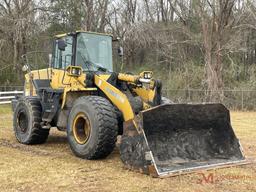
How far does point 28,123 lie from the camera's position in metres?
9.37

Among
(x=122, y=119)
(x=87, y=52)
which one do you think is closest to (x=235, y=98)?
(x=87, y=52)

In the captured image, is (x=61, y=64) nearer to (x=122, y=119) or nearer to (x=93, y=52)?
(x=93, y=52)

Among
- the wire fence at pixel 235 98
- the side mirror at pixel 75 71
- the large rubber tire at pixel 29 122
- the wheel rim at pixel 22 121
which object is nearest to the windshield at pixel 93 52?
the side mirror at pixel 75 71

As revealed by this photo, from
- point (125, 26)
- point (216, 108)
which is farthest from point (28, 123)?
point (125, 26)

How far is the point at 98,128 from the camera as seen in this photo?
7.14m

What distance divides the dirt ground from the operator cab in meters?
1.93

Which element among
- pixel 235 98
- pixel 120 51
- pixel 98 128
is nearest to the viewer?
pixel 98 128

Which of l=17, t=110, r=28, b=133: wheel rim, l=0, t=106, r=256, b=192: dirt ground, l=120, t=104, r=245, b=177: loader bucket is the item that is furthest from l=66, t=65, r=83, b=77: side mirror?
l=120, t=104, r=245, b=177: loader bucket

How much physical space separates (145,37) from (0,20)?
10374mm

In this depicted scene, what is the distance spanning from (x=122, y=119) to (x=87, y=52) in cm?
200

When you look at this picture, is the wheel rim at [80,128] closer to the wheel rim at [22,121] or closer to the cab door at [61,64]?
the cab door at [61,64]

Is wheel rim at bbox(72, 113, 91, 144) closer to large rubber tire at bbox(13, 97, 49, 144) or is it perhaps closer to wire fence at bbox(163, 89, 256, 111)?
large rubber tire at bbox(13, 97, 49, 144)

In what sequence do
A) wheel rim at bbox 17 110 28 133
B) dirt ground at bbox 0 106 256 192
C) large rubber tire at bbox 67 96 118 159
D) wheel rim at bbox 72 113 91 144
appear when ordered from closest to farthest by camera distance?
dirt ground at bbox 0 106 256 192 < large rubber tire at bbox 67 96 118 159 < wheel rim at bbox 72 113 91 144 < wheel rim at bbox 17 110 28 133

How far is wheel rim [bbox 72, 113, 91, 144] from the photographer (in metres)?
7.74
